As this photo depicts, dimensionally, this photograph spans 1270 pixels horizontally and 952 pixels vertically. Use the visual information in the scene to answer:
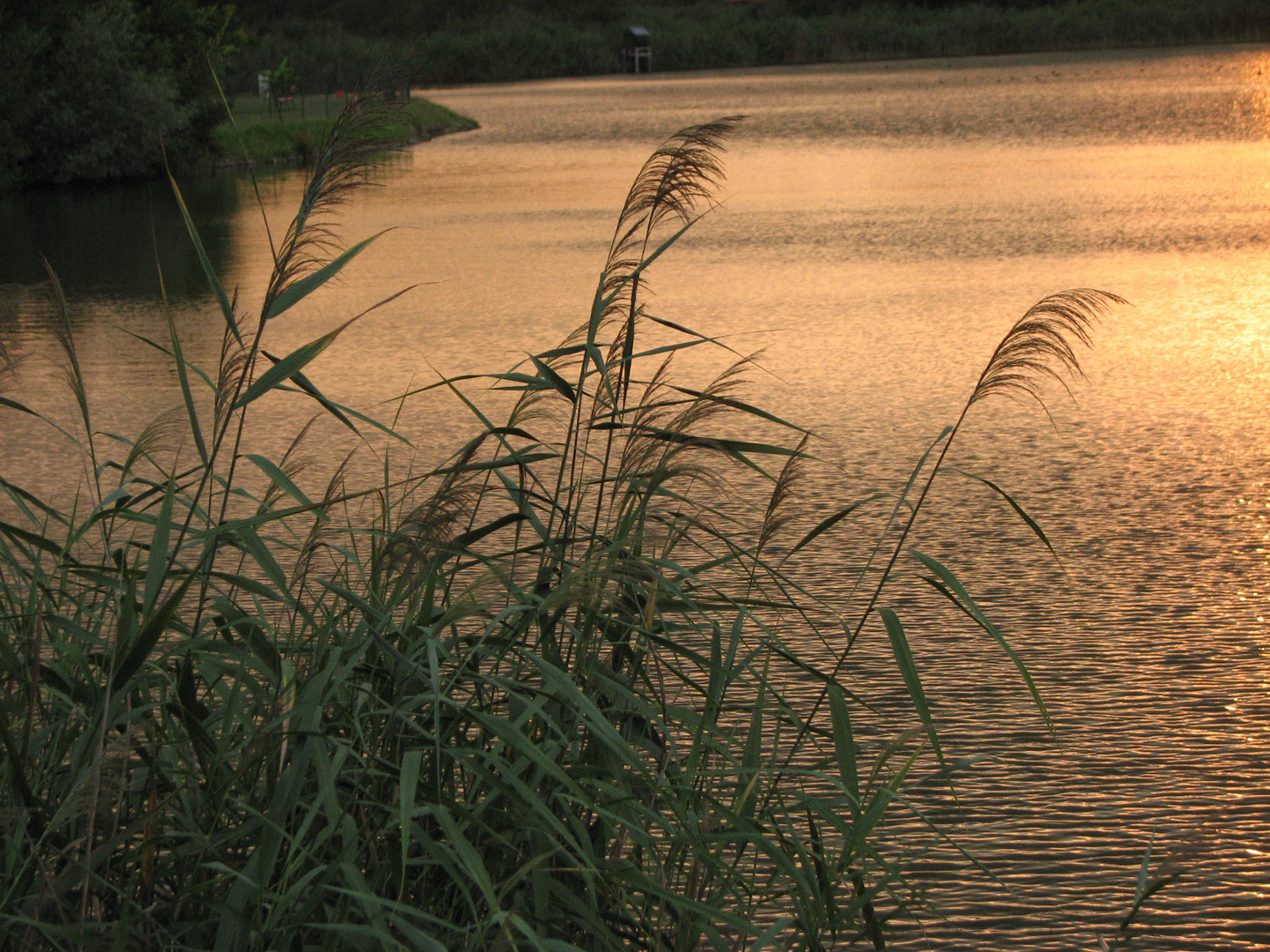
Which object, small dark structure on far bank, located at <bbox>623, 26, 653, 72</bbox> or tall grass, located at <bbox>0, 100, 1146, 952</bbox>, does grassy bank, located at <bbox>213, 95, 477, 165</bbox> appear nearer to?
tall grass, located at <bbox>0, 100, 1146, 952</bbox>

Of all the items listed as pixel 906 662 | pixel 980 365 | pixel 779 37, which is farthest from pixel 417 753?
pixel 779 37

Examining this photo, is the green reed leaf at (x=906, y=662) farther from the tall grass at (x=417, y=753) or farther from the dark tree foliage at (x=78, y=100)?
the dark tree foliage at (x=78, y=100)

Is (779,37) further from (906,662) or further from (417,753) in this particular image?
(417,753)

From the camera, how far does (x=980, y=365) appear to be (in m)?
6.14

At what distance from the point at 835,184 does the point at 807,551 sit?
9826mm

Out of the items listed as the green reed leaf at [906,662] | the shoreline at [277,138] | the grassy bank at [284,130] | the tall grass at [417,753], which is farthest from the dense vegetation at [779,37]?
the green reed leaf at [906,662]

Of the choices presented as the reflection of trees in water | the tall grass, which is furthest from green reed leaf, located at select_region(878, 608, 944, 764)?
the reflection of trees in water

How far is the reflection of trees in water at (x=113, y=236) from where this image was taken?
33.1ft

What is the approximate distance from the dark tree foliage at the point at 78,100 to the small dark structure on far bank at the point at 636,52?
33004 millimetres

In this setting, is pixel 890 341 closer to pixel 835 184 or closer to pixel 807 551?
pixel 807 551

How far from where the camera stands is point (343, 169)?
6.74ft

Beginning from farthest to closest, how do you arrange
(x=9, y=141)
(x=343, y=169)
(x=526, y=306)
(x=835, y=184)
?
(x=9, y=141) → (x=835, y=184) → (x=526, y=306) → (x=343, y=169)

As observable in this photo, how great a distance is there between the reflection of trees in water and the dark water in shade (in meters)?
0.09

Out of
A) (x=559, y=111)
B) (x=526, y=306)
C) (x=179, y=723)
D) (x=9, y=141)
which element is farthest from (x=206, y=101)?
(x=179, y=723)
